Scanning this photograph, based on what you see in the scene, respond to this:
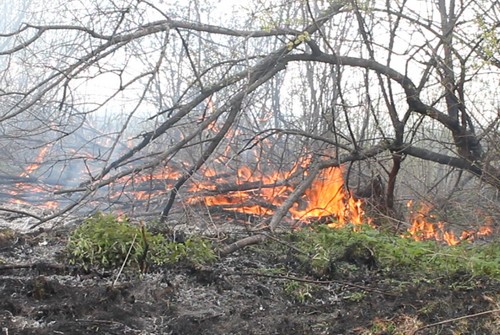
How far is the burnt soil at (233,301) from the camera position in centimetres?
370

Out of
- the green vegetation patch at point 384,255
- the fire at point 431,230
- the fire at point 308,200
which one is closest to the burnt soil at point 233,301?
the green vegetation patch at point 384,255

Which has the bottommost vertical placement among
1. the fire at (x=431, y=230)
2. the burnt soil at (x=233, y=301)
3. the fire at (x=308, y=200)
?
the burnt soil at (x=233, y=301)

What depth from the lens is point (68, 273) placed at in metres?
4.73

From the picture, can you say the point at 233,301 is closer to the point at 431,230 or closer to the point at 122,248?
the point at 122,248

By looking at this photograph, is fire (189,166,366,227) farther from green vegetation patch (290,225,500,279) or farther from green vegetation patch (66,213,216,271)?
green vegetation patch (66,213,216,271)

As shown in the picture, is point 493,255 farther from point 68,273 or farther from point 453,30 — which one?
point 68,273

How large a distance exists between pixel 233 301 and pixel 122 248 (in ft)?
3.56

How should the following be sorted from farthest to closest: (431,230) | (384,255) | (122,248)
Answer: (431,230) → (384,255) → (122,248)

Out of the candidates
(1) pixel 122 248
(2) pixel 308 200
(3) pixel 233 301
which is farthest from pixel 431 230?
(1) pixel 122 248

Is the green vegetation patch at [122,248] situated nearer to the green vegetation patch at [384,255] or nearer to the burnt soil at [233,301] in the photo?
the burnt soil at [233,301]

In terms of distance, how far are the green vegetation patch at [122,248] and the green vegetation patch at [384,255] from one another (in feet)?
3.22

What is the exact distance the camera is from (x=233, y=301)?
446cm

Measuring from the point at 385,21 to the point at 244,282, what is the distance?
4.16m

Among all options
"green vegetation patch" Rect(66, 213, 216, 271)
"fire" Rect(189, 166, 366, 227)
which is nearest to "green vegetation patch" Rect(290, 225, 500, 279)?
"green vegetation patch" Rect(66, 213, 216, 271)
